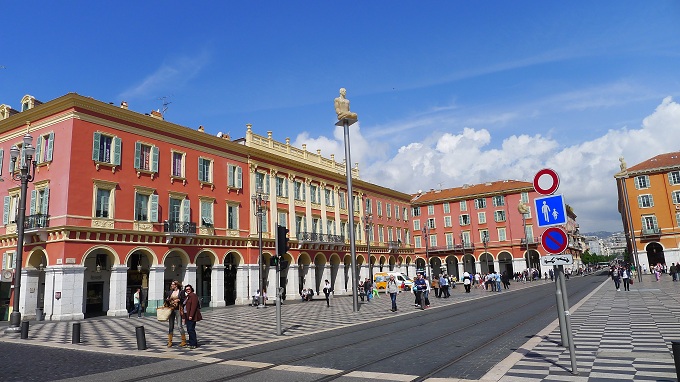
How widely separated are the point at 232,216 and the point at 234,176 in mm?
3225

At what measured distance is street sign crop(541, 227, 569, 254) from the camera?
7.93m

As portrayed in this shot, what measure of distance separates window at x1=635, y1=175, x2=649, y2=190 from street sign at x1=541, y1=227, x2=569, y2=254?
66.2 m

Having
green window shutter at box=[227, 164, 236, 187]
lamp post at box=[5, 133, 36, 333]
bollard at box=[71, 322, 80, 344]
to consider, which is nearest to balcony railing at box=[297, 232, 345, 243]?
green window shutter at box=[227, 164, 236, 187]

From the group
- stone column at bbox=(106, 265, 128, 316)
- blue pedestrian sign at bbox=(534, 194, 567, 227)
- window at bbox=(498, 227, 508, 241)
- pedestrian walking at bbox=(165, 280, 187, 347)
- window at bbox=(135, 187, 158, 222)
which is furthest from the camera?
window at bbox=(498, 227, 508, 241)

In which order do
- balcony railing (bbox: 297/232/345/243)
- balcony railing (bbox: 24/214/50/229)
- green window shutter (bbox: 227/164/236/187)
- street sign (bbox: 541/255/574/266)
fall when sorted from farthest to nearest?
balcony railing (bbox: 297/232/345/243)
green window shutter (bbox: 227/164/236/187)
balcony railing (bbox: 24/214/50/229)
street sign (bbox: 541/255/574/266)

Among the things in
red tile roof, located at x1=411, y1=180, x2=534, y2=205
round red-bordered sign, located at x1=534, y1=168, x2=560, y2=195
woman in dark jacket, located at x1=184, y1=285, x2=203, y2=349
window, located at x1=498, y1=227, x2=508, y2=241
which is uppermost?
red tile roof, located at x1=411, y1=180, x2=534, y2=205

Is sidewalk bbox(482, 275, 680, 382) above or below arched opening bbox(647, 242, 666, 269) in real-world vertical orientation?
below

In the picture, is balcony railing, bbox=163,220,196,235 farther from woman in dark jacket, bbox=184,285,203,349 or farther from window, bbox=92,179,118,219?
woman in dark jacket, bbox=184,285,203,349

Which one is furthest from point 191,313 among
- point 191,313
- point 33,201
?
point 33,201

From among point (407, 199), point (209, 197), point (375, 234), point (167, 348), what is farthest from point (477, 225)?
point (167, 348)

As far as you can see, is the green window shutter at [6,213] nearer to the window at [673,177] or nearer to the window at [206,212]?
the window at [206,212]

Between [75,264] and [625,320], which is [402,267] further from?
[625,320]

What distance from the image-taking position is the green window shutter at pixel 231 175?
36.5m

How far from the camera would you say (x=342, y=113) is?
86.0ft
